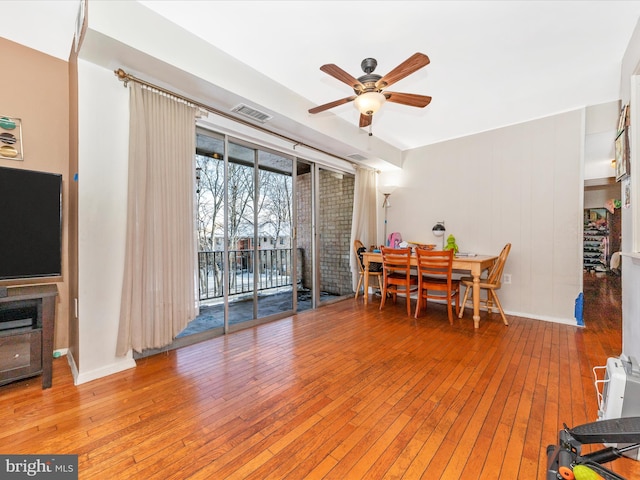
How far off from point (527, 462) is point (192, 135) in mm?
3274

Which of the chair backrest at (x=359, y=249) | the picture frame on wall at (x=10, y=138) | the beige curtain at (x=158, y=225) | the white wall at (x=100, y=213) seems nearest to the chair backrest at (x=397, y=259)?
the chair backrest at (x=359, y=249)

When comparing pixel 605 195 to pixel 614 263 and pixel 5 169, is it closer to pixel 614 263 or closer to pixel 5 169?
pixel 614 263

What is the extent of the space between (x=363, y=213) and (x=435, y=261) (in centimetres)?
177

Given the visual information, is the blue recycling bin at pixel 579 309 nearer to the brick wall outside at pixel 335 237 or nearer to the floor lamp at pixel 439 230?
the floor lamp at pixel 439 230

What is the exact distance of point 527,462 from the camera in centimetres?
136

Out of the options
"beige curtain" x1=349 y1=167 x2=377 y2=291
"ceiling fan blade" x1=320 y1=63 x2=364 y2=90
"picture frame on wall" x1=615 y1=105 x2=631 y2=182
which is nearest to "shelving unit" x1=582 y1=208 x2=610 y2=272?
"beige curtain" x1=349 y1=167 x2=377 y2=291

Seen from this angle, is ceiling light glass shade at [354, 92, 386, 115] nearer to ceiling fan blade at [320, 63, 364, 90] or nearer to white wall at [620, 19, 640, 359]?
ceiling fan blade at [320, 63, 364, 90]

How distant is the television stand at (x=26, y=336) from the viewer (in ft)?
6.19

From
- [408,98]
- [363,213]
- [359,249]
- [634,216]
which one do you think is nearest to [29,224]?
[408,98]

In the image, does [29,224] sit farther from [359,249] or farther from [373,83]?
[359,249]

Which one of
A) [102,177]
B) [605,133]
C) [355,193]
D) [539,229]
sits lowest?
[539,229]

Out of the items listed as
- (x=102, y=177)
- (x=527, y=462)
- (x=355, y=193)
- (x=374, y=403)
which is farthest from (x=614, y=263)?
(x=102, y=177)

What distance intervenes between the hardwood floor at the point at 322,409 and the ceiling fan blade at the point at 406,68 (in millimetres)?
2304

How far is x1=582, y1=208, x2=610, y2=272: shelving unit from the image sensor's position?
25.0 ft
